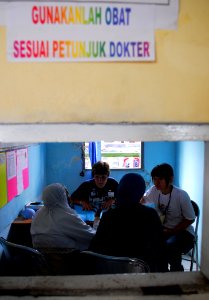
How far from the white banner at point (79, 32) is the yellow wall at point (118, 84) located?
0.09 feet

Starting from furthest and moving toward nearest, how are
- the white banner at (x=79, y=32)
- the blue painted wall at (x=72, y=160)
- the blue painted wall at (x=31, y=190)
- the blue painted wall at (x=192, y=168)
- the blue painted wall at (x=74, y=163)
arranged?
the blue painted wall at (x=72, y=160) → the blue painted wall at (x=74, y=163) → the blue painted wall at (x=192, y=168) → the blue painted wall at (x=31, y=190) → the white banner at (x=79, y=32)

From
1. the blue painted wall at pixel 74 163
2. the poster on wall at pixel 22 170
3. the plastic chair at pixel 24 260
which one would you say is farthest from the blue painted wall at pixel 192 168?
the plastic chair at pixel 24 260

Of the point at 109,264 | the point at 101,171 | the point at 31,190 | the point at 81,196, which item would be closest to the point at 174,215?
the point at 101,171

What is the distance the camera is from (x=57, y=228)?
2.16 metres

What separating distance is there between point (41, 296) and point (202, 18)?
1.03 meters

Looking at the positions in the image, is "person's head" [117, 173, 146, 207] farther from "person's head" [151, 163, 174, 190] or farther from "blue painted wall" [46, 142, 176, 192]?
"blue painted wall" [46, 142, 176, 192]

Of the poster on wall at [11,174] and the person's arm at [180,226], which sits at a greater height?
the poster on wall at [11,174]

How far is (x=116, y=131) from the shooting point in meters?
0.92

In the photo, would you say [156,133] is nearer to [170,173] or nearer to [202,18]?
[202,18]

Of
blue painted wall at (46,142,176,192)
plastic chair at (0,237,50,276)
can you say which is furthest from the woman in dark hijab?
blue painted wall at (46,142,176,192)

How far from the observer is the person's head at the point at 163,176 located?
2682 millimetres

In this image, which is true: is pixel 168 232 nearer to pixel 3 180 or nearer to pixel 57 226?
pixel 57 226

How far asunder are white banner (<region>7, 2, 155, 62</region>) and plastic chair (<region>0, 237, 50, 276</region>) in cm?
130

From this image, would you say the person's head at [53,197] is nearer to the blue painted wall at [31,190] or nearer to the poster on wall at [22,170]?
the blue painted wall at [31,190]
